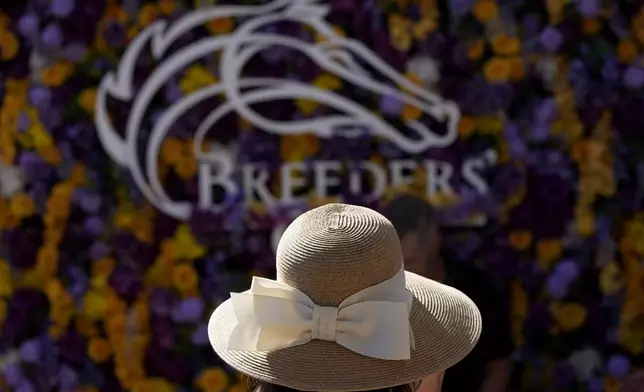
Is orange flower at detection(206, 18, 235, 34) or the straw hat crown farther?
orange flower at detection(206, 18, 235, 34)

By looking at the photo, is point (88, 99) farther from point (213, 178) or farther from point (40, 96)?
point (213, 178)

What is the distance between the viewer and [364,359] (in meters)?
1.40

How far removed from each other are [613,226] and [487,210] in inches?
18.7

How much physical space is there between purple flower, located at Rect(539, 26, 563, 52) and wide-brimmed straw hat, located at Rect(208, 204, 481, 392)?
6.01 ft

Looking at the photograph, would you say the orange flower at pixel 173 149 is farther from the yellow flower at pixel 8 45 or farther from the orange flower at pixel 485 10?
the orange flower at pixel 485 10

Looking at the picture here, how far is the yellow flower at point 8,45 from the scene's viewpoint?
319 centimetres

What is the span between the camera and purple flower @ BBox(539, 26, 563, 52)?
303 centimetres

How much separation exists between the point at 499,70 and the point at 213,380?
156 centimetres

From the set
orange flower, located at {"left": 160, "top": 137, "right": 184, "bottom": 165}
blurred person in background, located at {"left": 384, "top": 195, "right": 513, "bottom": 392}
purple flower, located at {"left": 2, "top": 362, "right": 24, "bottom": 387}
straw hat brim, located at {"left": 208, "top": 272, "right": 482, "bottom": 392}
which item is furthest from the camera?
purple flower, located at {"left": 2, "top": 362, "right": 24, "bottom": 387}

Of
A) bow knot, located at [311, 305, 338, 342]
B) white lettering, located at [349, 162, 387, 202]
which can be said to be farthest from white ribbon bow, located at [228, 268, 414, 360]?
white lettering, located at [349, 162, 387, 202]

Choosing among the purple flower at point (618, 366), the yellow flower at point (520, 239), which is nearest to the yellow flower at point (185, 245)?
the yellow flower at point (520, 239)

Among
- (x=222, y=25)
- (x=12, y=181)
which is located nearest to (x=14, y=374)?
(x=12, y=181)

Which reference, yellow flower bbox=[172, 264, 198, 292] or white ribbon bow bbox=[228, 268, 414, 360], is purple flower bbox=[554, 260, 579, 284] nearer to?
yellow flower bbox=[172, 264, 198, 292]

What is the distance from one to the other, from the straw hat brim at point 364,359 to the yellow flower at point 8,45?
6.74 ft
